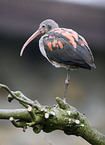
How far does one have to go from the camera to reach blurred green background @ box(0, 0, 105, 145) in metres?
5.50

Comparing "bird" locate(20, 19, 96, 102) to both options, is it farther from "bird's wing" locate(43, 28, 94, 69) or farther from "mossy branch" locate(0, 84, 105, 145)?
"mossy branch" locate(0, 84, 105, 145)

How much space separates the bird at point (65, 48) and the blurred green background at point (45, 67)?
2.71 metres

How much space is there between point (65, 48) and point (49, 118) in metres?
0.47

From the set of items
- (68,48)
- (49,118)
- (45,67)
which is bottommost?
A: (49,118)

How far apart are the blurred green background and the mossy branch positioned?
110 inches

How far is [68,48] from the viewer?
2412mm

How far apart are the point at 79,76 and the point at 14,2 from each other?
1791 millimetres

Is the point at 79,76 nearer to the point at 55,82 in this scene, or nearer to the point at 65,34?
the point at 55,82

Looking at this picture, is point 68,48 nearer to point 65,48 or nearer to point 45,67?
point 65,48

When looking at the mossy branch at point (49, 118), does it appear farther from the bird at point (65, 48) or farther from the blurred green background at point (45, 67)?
the blurred green background at point (45, 67)

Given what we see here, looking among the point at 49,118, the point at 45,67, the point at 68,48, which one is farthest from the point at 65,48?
the point at 45,67

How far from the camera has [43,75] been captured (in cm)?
647

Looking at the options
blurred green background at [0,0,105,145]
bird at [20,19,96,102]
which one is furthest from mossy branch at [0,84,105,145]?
blurred green background at [0,0,105,145]

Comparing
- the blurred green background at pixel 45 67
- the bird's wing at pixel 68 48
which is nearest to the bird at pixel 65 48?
the bird's wing at pixel 68 48
